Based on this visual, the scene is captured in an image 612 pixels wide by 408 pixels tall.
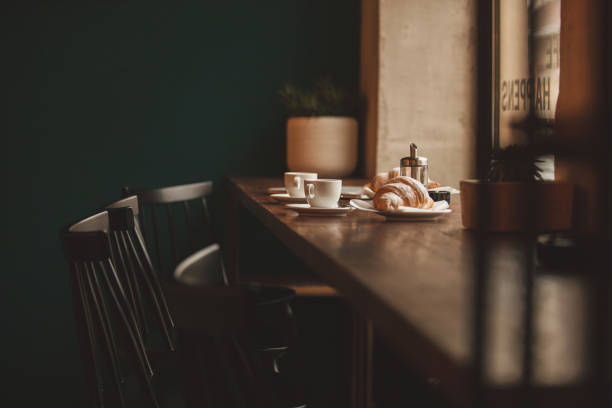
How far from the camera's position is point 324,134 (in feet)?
8.58

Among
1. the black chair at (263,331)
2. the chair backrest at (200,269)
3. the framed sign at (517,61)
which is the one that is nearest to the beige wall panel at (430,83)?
the framed sign at (517,61)

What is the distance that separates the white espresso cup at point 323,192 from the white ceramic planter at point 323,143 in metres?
1.16

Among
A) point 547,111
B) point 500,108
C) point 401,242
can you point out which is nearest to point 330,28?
point 500,108

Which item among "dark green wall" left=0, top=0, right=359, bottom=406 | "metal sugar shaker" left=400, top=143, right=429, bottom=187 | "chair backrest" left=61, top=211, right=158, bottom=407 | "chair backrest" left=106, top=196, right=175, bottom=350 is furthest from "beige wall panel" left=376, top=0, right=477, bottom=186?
"chair backrest" left=61, top=211, right=158, bottom=407

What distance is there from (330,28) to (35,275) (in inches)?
71.5

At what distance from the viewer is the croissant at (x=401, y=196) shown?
1.36 m

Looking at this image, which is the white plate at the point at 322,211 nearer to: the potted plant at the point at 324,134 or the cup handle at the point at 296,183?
the cup handle at the point at 296,183

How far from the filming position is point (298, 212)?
1470 millimetres

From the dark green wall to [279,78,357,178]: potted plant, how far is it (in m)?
0.33

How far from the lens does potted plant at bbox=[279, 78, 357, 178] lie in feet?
8.57

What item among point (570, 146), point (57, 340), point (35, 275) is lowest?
point (57, 340)

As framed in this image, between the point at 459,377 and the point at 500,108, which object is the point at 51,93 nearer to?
the point at 500,108

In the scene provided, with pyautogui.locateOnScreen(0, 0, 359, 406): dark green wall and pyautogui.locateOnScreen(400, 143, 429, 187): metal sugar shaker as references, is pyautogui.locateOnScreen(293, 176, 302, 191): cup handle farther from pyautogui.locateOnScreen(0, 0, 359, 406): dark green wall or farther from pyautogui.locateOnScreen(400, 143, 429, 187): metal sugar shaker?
pyautogui.locateOnScreen(0, 0, 359, 406): dark green wall

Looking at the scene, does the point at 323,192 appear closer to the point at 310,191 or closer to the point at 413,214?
the point at 310,191
